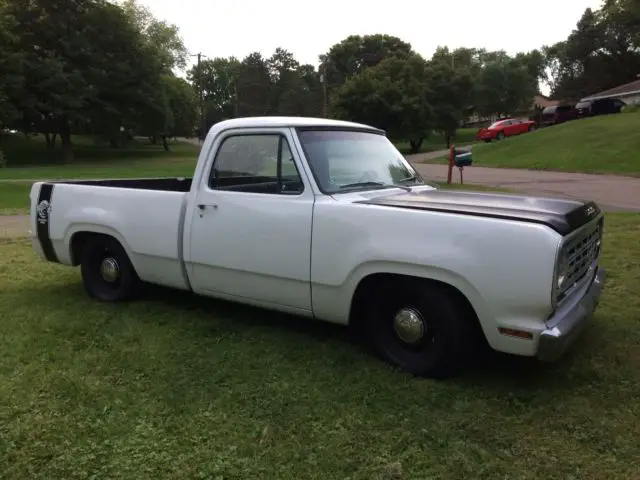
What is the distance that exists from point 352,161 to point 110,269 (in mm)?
2558

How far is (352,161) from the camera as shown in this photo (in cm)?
432

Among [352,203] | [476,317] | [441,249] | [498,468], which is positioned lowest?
[498,468]

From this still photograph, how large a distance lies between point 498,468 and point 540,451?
0.28 meters

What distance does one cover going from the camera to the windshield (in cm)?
406

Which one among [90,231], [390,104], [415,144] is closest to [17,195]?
[90,231]

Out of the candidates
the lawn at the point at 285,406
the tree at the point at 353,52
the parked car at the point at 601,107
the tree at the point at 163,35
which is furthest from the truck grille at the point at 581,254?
the tree at the point at 353,52

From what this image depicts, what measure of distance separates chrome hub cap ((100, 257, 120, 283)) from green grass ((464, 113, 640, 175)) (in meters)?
20.4

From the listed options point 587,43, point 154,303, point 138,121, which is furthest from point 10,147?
point 587,43

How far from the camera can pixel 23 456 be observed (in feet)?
9.27

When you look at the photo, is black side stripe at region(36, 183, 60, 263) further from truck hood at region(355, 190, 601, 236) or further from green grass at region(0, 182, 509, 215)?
green grass at region(0, 182, 509, 215)

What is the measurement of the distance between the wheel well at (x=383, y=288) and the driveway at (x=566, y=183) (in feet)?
A: 31.0

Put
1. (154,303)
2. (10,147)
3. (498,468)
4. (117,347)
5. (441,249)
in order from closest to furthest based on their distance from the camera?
(498,468), (441,249), (117,347), (154,303), (10,147)

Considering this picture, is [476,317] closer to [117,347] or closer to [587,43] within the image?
[117,347]

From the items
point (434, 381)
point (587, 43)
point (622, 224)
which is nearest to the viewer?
point (434, 381)
